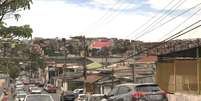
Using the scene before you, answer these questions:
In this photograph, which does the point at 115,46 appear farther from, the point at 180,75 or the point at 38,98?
the point at 38,98

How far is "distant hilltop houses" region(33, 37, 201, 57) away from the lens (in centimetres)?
3278

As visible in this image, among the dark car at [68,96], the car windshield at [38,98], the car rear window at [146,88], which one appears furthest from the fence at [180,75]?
the dark car at [68,96]

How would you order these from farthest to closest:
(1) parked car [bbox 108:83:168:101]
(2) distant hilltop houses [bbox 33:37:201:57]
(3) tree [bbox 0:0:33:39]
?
1. (2) distant hilltop houses [bbox 33:37:201:57]
2. (1) parked car [bbox 108:83:168:101]
3. (3) tree [bbox 0:0:33:39]

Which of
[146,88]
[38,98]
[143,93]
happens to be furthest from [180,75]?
[38,98]

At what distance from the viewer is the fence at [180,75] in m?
29.0

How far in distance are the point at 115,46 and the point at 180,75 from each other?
62.3 meters

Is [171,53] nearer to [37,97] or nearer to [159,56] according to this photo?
[159,56]

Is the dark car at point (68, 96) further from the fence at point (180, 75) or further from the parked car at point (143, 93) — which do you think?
the parked car at point (143, 93)

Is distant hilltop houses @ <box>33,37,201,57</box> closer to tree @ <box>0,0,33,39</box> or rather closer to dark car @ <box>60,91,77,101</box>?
dark car @ <box>60,91,77,101</box>

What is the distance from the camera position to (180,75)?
3131cm

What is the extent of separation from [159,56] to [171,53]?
239 cm

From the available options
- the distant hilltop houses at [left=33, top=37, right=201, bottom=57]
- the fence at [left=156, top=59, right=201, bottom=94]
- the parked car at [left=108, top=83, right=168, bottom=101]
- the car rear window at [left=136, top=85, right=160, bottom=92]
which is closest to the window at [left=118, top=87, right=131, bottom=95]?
the parked car at [left=108, top=83, right=168, bottom=101]

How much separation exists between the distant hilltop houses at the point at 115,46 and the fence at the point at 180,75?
84 centimetres

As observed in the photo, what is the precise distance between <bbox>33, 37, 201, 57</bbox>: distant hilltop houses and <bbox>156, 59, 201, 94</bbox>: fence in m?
0.84
